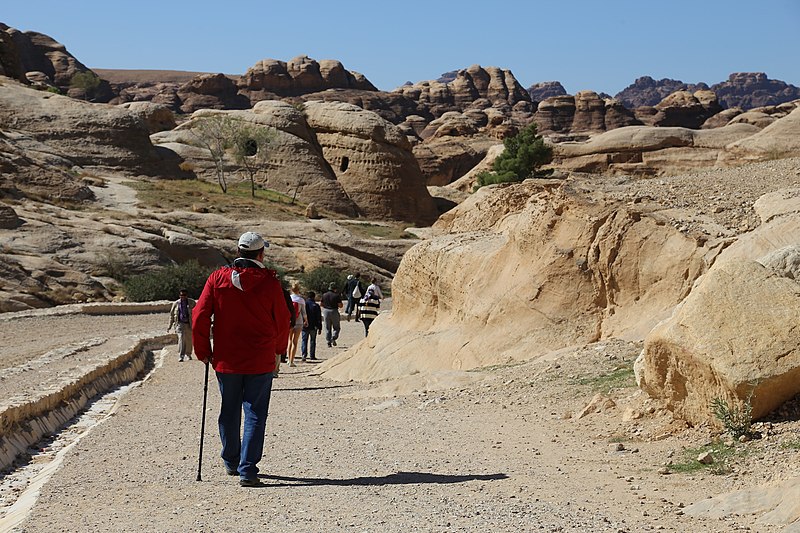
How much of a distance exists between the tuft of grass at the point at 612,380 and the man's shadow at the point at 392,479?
2.41 metres

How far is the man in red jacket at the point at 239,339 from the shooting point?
7312 millimetres

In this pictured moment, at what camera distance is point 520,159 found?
51312 millimetres

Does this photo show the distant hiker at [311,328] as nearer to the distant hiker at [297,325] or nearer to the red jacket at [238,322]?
the distant hiker at [297,325]

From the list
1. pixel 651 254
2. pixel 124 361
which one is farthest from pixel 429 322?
pixel 124 361

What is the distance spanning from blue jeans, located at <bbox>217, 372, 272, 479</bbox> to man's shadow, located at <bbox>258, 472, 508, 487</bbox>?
0.32 meters

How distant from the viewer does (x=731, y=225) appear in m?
Result: 10.9

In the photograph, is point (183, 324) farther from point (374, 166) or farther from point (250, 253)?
point (374, 166)

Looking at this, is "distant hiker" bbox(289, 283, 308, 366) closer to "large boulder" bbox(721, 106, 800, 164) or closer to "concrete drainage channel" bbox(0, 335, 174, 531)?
"concrete drainage channel" bbox(0, 335, 174, 531)

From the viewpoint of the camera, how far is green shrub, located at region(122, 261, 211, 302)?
3347 centimetres

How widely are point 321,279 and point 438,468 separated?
3105cm

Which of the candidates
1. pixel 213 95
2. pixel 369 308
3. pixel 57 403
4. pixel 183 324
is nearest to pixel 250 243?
pixel 57 403

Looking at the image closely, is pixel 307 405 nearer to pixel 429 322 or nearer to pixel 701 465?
pixel 429 322

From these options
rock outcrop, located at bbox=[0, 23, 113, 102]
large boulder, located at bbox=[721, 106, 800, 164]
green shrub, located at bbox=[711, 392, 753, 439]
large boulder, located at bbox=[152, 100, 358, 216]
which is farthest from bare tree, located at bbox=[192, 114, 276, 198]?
rock outcrop, located at bbox=[0, 23, 113, 102]

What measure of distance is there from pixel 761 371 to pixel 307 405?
20.7 ft
